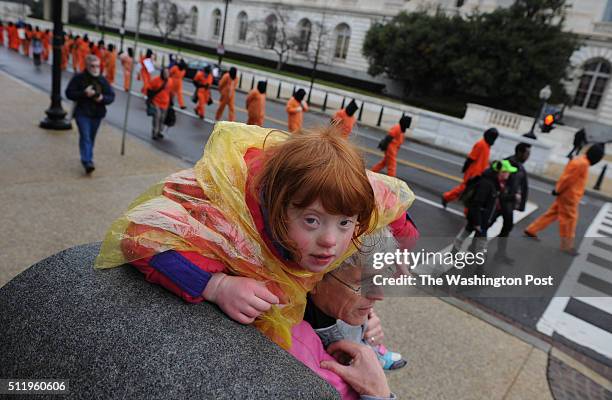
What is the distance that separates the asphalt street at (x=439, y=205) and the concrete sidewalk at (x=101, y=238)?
0.44 metres

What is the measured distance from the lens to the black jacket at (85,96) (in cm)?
689

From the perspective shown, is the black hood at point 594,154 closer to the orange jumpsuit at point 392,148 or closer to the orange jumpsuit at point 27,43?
the orange jumpsuit at point 392,148

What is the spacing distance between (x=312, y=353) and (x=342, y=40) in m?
46.6

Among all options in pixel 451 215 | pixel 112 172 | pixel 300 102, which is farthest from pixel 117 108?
pixel 451 215

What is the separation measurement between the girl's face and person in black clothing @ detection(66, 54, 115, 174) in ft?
21.4

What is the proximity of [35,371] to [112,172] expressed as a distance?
6.65 metres

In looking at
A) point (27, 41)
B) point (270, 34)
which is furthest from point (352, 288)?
point (270, 34)

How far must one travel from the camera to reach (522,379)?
3.62 m

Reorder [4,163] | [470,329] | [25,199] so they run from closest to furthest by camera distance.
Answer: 1. [470,329]
2. [25,199]
3. [4,163]

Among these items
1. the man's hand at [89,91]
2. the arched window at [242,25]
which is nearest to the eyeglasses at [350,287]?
the man's hand at [89,91]

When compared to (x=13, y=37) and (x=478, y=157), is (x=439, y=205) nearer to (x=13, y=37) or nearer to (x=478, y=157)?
(x=478, y=157)

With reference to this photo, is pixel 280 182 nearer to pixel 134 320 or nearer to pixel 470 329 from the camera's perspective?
pixel 134 320

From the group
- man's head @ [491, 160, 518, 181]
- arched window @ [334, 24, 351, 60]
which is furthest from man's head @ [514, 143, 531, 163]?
arched window @ [334, 24, 351, 60]

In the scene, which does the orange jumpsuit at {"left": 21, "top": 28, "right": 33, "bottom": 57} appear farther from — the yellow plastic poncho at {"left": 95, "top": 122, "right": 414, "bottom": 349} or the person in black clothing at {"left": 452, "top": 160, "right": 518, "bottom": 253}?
the yellow plastic poncho at {"left": 95, "top": 122, "right": 414, "bottom": 349}
